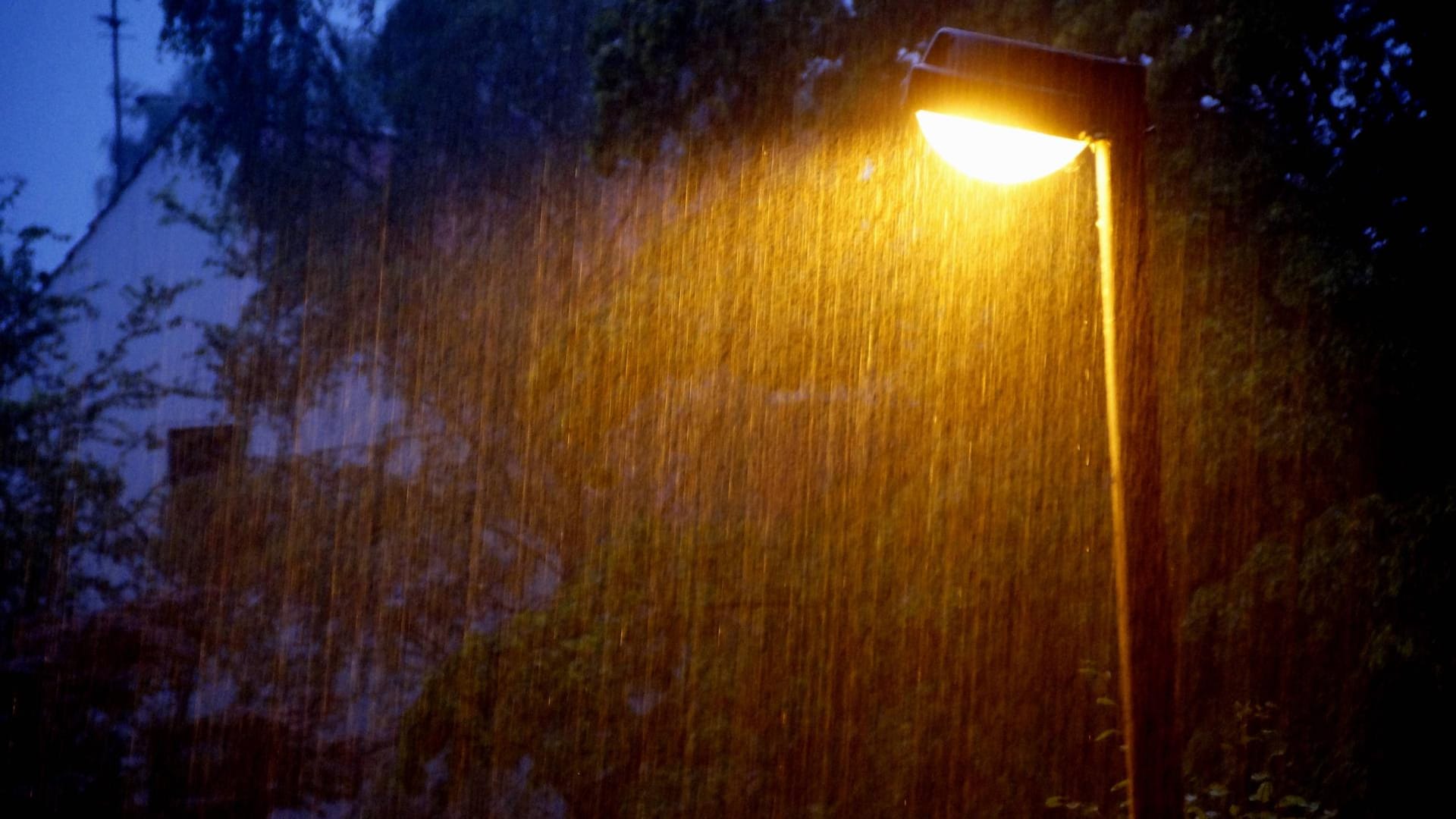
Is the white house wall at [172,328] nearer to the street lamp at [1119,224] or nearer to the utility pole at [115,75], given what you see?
the utility pole at [115,75]

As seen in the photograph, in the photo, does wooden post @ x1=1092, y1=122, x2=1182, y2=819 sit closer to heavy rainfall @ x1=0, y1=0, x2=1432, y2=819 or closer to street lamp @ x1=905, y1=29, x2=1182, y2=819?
street lamp @ x1=905, y1=29, x2=1182, y2=819

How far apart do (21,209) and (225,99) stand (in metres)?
3.04

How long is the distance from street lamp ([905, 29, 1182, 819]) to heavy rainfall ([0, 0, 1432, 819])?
0.48 ft

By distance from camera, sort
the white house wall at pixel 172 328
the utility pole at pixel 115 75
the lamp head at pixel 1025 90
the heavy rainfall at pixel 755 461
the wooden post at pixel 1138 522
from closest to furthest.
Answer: the wooden post at pixel 1138 522, the lamp head at pixel 1025 90, the heavy rainfall at pixel 755 461, the white house wall at pixel 172 328, the utility pole at pixel 115 75

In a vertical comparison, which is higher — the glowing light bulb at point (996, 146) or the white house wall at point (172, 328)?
the white house wall at point (172, 328)

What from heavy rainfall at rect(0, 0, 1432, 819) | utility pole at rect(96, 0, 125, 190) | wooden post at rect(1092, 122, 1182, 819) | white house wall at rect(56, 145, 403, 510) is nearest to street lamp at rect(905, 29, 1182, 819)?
wooden post at rect(1092, 122, 1182, 819)

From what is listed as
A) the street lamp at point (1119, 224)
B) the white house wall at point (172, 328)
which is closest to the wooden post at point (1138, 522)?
the street lamp at point (1119, 224)

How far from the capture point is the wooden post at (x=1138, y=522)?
2.37 meters

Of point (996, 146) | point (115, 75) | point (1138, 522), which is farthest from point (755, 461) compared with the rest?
point (115, 75)

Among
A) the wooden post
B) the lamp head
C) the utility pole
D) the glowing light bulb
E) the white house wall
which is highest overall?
the utility pole

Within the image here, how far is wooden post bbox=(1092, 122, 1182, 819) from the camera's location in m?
2.37

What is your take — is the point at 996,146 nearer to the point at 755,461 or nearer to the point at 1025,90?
the point at 1025,90

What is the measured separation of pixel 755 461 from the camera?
8.88 m

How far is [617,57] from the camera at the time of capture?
8281 millimetres
